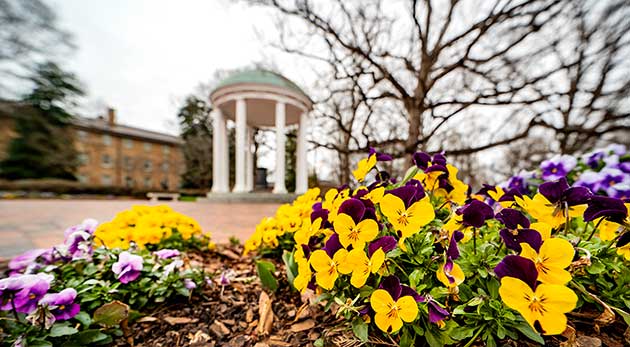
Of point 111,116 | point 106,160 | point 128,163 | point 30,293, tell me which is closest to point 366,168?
point 30,293

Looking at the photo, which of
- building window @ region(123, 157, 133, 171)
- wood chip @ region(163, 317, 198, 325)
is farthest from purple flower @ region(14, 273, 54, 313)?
building window @ region(123, 157, 133, 171)

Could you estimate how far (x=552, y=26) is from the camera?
3514mm

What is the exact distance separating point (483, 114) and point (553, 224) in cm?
865

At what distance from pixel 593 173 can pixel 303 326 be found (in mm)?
2084

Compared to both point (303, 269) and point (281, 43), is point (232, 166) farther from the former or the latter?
point (303, 269)

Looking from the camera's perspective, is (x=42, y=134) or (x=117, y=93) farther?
(x=117, y=93)

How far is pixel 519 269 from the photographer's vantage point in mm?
570

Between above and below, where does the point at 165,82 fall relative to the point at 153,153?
above

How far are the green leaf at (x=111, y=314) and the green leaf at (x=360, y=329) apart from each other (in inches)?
31.7

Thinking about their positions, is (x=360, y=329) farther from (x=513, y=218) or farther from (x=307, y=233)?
(x=513, y=218)

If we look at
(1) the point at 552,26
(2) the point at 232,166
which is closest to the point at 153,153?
(2) the point at 232,166

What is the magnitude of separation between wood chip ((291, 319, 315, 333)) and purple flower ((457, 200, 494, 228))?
2.16 ft

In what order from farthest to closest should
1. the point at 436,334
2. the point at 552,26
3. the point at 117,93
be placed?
the point at 117,93 → the point at 552,26 → the point at 436,334

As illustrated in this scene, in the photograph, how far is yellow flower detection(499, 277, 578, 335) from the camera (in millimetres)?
525
